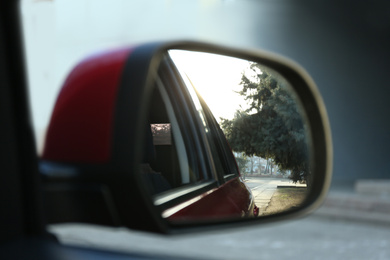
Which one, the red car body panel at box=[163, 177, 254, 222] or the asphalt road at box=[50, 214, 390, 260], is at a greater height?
the red car body panel at box=[163, 177, 254, 222]

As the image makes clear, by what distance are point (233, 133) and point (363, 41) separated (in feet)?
61.7

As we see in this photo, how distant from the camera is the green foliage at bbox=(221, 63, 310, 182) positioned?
5.43 feet

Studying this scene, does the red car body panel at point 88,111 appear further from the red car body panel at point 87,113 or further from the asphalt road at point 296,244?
the asphalt road at point 296,244

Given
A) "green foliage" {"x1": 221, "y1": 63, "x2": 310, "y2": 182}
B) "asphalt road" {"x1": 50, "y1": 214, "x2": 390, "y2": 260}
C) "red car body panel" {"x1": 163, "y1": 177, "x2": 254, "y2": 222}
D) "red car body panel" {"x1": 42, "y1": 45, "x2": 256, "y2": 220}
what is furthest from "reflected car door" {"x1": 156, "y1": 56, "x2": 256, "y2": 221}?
"asphalt road" {"x1": 50, "y1": 214, "x2": 390, "y2": 260}

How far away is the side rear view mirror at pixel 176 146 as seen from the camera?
85 centimetres

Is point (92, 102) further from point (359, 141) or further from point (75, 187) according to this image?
point (359, 141)

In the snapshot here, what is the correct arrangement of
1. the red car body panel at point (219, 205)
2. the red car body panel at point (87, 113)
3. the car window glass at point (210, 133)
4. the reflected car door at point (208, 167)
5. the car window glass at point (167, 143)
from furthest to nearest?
the car window glass at point (210, 133) → the car window glass at point (167, 143) → the reflected car door at point (208, 167) → the red car body panel at point (219, 205) → the red car body panel at point (87, 113)

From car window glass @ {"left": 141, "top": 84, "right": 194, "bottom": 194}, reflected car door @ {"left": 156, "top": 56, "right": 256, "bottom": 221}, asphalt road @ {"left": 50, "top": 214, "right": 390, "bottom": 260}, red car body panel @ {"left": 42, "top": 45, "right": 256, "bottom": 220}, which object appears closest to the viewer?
red car body panel @ {"left": 42, "top": 45, "right": 256, "bottom": 220}

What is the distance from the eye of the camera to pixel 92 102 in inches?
33.9

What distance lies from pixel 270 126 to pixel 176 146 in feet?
1.06

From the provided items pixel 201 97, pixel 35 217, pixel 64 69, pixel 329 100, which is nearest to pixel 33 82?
pixel 64 69

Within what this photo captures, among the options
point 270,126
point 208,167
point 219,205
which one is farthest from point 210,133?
point 219,205

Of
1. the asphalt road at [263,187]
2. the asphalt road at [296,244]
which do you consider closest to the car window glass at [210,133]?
the asphalt road at [263,187]

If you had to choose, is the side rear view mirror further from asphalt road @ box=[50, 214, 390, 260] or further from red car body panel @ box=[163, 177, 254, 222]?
asphalt road @ box=[50, 214, 390, 260]
